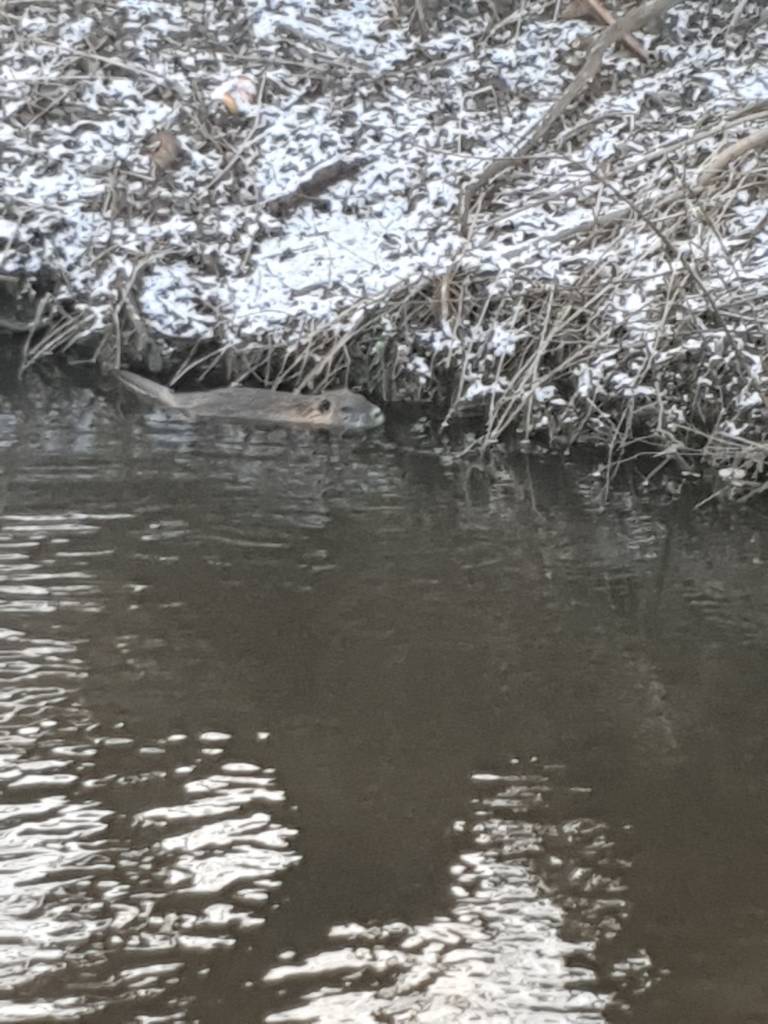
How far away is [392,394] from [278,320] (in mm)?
953

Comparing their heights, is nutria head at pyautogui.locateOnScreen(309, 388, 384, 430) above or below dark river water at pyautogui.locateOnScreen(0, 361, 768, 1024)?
above

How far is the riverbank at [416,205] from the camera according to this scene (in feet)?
27.1

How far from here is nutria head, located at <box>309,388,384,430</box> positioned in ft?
28.1

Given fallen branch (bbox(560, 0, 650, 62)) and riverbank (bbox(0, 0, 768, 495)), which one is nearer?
riverbank (bbox(0, 0, 768, 495))

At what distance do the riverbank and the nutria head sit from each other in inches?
19.1

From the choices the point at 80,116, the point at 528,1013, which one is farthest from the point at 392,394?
the point at 528,1013

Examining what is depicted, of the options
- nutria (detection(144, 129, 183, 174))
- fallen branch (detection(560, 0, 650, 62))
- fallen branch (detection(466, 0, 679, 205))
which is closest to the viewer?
fallen branch (detection(466, 0, 679, 205))

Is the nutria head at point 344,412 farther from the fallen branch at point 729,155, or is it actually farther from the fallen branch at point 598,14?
the fallen branch at point 598,14

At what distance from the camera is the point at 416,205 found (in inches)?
391

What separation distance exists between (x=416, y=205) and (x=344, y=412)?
7.12 ft

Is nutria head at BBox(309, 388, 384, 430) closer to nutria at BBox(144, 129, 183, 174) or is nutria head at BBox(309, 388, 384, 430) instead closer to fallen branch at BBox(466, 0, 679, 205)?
fallen branch at BBox(466, 0, 679, 205)

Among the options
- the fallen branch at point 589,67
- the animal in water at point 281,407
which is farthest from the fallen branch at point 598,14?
the animal in water at point 281,407

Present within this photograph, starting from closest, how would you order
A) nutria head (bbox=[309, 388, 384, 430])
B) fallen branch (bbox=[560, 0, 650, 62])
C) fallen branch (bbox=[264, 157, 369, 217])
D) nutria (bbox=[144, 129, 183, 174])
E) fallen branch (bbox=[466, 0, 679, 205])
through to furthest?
nutria head (bbox=[309, 388, 384, 430]), fallen branch (bbox=[466, 0, 679, 205]), fallen branch (bbox=[264, 157, 369, 217]), nutria (bbox=[144, 129, 183, 174]), fallen branch (bbox=[560, 0, 650, 62])

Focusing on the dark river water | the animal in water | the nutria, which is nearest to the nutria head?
the animal in water
